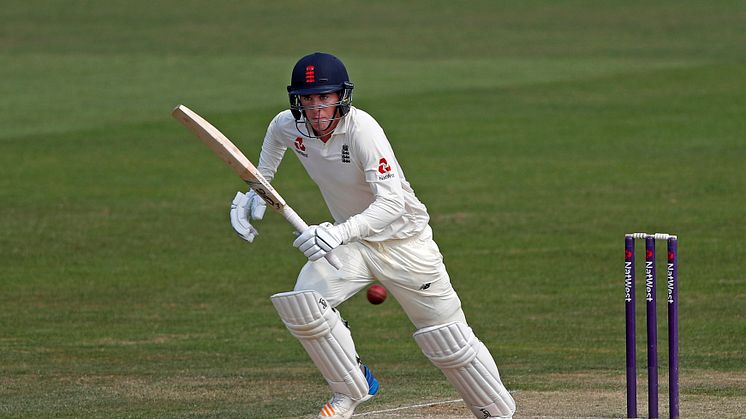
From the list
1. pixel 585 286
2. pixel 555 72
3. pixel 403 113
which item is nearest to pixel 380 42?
pixel 555 72

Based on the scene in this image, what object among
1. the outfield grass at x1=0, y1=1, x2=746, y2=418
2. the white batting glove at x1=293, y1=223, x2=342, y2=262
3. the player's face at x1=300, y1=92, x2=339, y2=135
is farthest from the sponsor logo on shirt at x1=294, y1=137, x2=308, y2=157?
the outfield grass at x1=0, y1=1, x2=746, y2=418

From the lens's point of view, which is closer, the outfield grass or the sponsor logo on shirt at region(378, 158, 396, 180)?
the sponsor logo on shirt at region(378, 158, 396, 180)

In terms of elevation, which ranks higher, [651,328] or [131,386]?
[651,328]

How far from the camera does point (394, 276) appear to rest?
A: 6.48 m

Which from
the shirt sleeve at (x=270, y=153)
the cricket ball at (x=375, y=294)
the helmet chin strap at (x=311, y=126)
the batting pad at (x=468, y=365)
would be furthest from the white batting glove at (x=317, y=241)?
the cricket ball at (x=375, y=294)

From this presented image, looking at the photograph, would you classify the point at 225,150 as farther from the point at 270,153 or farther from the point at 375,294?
the point at 375,294

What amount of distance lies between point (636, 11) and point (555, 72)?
9022 mm

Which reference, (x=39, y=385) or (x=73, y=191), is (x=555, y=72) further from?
(x=39, y=385)

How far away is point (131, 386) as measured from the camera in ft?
27.3

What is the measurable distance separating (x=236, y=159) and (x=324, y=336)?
0.82 meters

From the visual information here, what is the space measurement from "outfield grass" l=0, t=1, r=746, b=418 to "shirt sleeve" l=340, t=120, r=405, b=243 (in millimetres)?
1428

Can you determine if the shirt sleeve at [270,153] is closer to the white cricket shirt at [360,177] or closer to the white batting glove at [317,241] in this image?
the white cricket shirt at [360,177]

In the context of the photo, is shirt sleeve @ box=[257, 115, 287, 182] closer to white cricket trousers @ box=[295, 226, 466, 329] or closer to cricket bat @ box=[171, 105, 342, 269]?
cricket bat @ box=[171, 105, 342, 269]

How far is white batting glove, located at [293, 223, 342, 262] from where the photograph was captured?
6.06m
